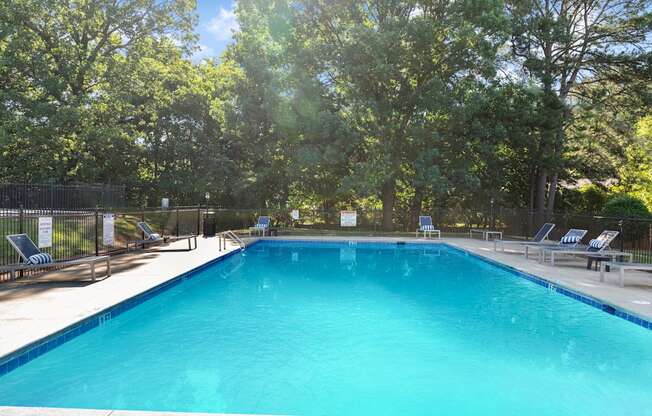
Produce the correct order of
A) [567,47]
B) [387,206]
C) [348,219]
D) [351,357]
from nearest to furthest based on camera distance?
[351,357]
[348,219]
[567,47]
[387,206]

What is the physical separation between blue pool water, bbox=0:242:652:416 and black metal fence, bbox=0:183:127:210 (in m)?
14.7

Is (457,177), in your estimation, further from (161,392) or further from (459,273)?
(161,392)

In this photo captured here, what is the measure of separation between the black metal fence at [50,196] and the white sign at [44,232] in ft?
41.7

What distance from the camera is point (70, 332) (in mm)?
5160

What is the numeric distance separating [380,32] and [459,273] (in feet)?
42.6

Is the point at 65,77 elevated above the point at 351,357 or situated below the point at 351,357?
above

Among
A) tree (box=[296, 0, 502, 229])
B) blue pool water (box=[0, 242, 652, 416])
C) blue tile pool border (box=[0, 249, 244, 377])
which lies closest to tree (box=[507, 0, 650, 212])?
tree (box=[296, 0, 502, 229])

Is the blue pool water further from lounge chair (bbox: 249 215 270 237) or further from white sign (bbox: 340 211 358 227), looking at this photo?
white sign (bbox: 340 211 358 227)

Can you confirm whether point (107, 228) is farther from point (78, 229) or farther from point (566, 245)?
point (566, 245)

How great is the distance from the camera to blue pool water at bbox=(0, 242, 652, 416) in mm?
4125

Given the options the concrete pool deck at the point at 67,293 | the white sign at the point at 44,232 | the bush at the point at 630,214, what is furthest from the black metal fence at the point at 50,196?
the bush at the point at 630,214

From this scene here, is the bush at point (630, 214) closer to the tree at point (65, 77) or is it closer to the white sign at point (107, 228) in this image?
the white sign at point (107, 228)

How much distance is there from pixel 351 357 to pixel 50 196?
65.7 feet

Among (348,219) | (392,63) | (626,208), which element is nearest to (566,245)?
(626,208)
